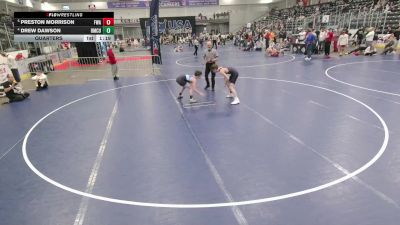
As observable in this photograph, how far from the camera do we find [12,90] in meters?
10.8

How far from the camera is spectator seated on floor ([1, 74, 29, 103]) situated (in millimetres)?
10672

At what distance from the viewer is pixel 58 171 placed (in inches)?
217

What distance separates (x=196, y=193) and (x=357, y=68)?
42.6 ft

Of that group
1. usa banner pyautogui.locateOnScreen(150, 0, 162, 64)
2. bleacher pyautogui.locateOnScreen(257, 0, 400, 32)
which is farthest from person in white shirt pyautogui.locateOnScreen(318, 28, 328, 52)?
usa banner pyautogui.locateOnScreen(150, 0, 162, 64)

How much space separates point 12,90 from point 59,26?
3932 millimetres

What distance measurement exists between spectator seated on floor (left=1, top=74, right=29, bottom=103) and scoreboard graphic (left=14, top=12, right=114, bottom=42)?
299cm

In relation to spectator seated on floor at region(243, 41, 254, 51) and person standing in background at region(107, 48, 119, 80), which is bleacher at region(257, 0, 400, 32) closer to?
spectator seated on floor at region(243, 41, 254, 51)

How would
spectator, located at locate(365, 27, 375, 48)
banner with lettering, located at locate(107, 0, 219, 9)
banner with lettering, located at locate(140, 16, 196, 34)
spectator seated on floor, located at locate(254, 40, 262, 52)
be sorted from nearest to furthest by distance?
spectator, located at locate(365, 27, 375, 48)
spectator seated on floor, located at locate(254, 40, 262, 52)
banner with lettering, located at locate(140, 16, 196, 34)
banner with lettering, located at locate(107, 0, 219, 9)

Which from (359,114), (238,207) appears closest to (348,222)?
(238,207)

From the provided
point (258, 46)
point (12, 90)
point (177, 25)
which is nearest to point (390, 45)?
point (258, 46)

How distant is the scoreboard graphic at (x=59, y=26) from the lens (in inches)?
514

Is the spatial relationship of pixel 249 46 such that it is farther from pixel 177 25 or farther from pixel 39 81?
pixel 177 25

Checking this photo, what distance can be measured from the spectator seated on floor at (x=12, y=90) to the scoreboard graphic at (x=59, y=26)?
118 inches

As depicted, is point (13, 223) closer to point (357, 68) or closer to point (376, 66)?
point (357, 68)
